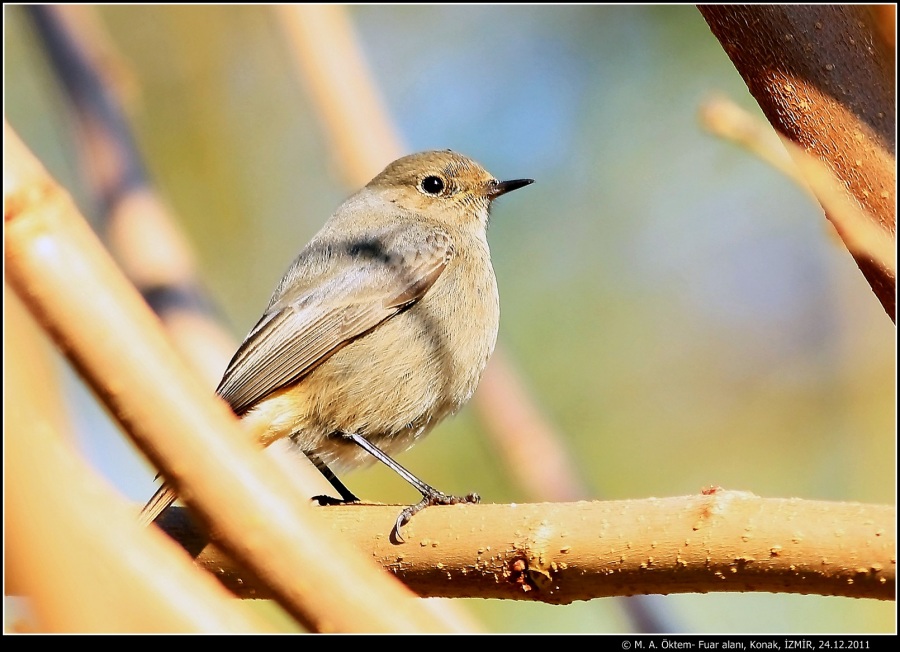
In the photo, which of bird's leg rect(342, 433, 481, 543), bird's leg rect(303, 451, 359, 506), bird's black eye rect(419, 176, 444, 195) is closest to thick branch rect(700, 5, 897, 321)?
bird's leg rect(342, 433, 481, 543)

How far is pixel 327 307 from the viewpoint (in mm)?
3861

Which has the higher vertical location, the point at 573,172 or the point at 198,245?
the point at 198,245

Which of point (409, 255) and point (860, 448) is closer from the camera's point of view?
point (409, 255)

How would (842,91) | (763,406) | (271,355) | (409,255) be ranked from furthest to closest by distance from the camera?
(763,406), (409,255), (271,355), (842,91)

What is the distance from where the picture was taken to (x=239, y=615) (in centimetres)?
86

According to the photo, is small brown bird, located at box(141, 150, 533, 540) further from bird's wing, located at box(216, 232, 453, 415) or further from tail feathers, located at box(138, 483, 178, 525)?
tail feathers, located at box(138, 483, 178, 525)

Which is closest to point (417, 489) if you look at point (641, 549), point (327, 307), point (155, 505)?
point (327, 307)

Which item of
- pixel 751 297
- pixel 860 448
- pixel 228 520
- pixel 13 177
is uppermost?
pixel 13 177

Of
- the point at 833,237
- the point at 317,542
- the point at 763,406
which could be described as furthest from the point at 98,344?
the point at 763,406

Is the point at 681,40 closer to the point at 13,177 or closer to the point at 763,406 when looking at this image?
the point at 763,406

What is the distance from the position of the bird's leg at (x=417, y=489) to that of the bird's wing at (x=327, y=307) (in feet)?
1.20

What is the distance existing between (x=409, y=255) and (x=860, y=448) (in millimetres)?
2842

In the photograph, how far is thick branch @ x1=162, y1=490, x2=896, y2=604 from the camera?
6.06 ft

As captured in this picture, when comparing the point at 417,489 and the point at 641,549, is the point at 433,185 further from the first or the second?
the point at 641,549
